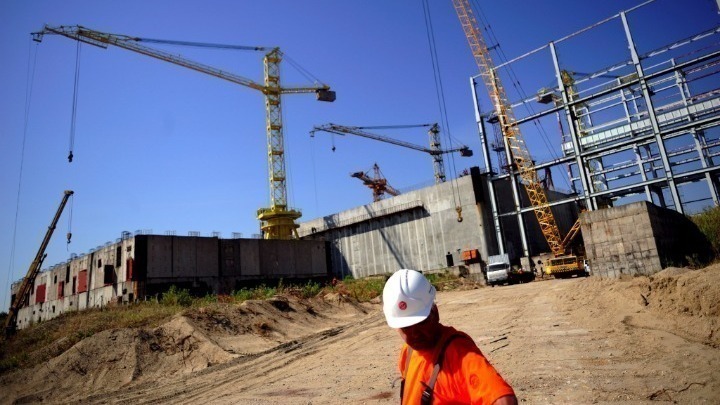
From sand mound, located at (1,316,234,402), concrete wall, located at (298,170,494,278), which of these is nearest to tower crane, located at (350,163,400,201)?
concrete wall, located at (298,170,494,278)

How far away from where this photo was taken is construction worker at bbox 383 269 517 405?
200 cm

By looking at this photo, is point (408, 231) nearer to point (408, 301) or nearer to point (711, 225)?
point (711, 225)

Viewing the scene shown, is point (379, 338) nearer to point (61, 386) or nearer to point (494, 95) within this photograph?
point (61, 386)

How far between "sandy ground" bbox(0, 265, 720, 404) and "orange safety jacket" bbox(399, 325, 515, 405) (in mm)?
3977

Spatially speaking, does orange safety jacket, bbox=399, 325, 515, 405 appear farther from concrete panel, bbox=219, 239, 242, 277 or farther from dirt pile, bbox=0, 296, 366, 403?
concrete panel, bbox=219, 239, 242, 277

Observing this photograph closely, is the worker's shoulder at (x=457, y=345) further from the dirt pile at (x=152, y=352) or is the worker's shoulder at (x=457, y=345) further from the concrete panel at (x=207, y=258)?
the concrete panel at (x=207, y=258)

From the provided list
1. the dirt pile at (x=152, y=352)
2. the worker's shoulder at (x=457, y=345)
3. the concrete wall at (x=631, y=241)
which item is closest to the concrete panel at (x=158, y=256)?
the dirt pile at (x=152, y=352)

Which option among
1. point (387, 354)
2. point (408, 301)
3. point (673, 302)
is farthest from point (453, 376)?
point (673, 302)

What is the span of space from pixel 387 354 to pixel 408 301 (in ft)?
27.3

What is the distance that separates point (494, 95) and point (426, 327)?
4640 cm

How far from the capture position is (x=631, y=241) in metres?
14.8

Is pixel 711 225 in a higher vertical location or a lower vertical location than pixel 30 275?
lower

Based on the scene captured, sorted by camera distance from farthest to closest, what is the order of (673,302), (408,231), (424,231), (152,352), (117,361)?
(408,231), (424,231), (152,352), (117,361), (673,302)

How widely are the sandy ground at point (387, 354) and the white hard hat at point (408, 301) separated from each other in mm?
4097
